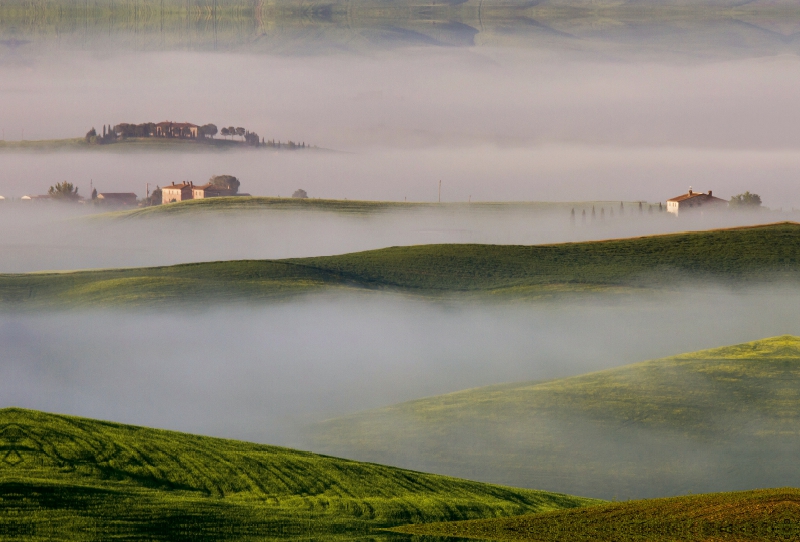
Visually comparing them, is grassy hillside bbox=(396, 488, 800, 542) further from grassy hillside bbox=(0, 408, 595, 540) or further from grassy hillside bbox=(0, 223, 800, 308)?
grassy hillside bbox=(0, 223, 800, 308)

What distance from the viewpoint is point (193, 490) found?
107 ft

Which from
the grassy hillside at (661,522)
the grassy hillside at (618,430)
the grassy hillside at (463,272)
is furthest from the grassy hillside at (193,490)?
the grassy hillside at (463,272)

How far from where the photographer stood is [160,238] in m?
195

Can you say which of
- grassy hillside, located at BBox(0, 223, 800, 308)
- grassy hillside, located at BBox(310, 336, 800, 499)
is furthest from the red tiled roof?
grassy hillside, located at BBox(310, 336, 800, 499)

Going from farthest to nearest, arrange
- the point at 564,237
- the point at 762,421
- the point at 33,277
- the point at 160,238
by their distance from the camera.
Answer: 1. the point at 160,238
2. the point at 564,237
3. the point at 33,277
4. the point at 762,421

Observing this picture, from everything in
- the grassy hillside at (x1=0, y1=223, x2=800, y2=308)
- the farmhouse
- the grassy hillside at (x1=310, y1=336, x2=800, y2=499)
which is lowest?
the grassy hillside at (x1=310, y1=336, x2=800, y2=499)

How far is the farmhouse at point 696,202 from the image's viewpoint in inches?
6865

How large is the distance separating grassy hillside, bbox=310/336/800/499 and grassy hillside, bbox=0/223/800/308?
Answer: 50.8m

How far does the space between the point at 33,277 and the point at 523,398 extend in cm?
7736

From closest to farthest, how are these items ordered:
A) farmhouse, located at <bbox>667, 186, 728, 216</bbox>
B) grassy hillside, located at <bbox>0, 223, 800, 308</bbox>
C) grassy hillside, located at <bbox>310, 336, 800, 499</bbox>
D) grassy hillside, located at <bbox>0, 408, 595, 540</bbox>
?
grassy hillside, located at <bbox>0, 408, 595, 540</bbox>
grassy hillside, located at <bbox>310, 336, 800, 499</bbox>
grassy hillside, located at <bbox>0, 223, 800, 308</bbox>
farmhouse, located at <bbox>667, 186, 728, 216</bbox>

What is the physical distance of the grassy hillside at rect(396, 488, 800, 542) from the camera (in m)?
28.3

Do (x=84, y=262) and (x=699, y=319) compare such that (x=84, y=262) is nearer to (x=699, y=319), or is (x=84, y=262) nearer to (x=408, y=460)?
(x=699, y=319)

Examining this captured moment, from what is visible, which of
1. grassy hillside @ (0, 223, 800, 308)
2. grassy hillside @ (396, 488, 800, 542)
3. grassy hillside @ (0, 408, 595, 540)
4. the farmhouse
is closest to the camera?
grassy hillside @ (0, 408, 595, 540)

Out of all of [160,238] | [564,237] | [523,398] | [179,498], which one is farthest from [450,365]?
[160,238]
